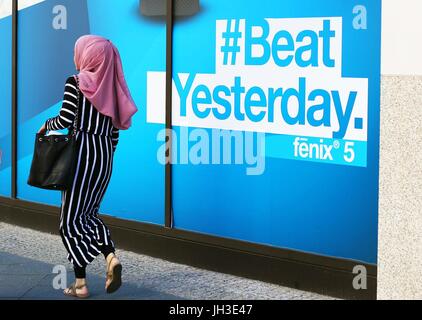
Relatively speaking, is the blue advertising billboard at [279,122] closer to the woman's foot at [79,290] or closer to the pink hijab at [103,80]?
the pink hijab at [103,80]

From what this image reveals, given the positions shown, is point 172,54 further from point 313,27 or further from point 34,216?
point 34,216

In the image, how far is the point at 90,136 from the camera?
22.8 feet

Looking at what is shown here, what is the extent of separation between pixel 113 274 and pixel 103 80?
1.32 metres

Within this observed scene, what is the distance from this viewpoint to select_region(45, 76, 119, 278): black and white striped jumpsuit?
684 centimetres

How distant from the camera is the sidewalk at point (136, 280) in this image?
7.12 metres

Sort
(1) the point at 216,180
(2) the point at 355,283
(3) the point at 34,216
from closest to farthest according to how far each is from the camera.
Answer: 1. (2) the point at 355,283
2. (1) the point at 216,180
3. (3) the point at 34,216

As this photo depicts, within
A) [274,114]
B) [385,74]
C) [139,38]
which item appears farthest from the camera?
[139,38]

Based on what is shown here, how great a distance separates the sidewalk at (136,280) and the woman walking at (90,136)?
28 cm

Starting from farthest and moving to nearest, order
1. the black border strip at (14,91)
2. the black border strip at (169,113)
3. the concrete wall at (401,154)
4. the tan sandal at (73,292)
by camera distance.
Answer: the black border strip at (14,91) → the black border strip at (169,113) → the tan sandal at (73,292) → the concrete wall at (401,154)

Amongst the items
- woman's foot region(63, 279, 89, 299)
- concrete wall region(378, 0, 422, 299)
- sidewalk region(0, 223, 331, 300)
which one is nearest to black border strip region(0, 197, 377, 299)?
sidewalk region(0, 223, 331, 300)

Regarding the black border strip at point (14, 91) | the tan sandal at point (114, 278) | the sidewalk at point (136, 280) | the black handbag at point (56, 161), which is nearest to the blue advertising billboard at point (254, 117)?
the sidewalk at point (136, 280)

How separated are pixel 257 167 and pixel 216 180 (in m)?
0.46

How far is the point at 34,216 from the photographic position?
9562 millimetres

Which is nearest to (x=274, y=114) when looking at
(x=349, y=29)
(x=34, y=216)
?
(x=349, y=29)
